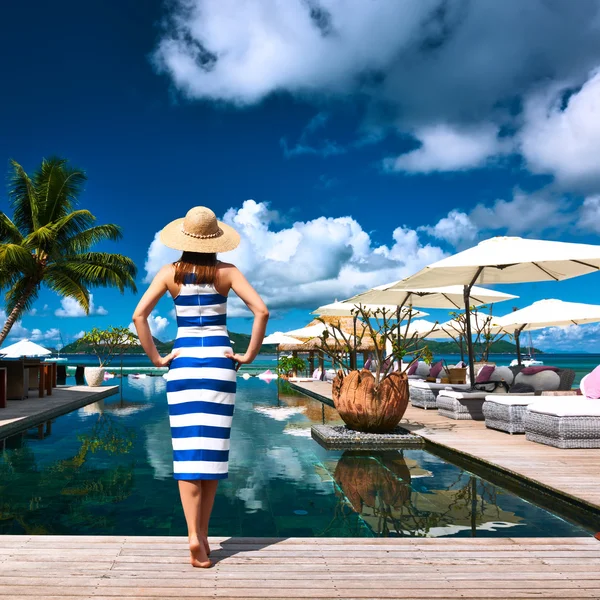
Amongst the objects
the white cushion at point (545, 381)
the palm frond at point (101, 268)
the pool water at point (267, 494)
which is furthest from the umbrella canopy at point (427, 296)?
the palm frond at point (101, 268)

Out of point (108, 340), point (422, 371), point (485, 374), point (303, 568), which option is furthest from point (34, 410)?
point (108, 340)

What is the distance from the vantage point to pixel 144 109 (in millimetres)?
20391

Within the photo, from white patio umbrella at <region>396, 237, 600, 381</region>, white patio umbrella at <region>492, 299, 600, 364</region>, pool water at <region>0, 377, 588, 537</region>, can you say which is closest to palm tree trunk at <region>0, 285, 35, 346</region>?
pool water at <region>0, 377, 588, 537</region>

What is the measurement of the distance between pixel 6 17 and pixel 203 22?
13872mm

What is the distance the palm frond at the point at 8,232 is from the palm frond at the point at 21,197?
24.1 inches

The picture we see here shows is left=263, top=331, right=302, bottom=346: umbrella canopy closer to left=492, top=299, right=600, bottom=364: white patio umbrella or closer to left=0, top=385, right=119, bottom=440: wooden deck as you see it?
left=0, top=385, right=119, bottom=440: wooden deck

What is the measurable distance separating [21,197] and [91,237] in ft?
8.12

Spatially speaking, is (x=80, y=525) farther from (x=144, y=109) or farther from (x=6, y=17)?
(x=6, y=17)

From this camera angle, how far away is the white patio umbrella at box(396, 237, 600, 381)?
772 cm

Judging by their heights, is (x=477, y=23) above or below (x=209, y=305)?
above

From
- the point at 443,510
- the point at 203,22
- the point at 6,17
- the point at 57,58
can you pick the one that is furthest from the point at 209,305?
the point at 6,17

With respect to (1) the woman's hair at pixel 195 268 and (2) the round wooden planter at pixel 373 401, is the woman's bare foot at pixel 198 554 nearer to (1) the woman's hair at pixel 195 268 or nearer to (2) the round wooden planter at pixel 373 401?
(1) the woman's hair at pixel 195 268

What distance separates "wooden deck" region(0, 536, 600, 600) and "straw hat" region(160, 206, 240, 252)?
1.56 metres

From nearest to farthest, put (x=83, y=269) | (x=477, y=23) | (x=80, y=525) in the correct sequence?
(x=80, y=525) → (x=477, y=23) → (x=83, y=269)
